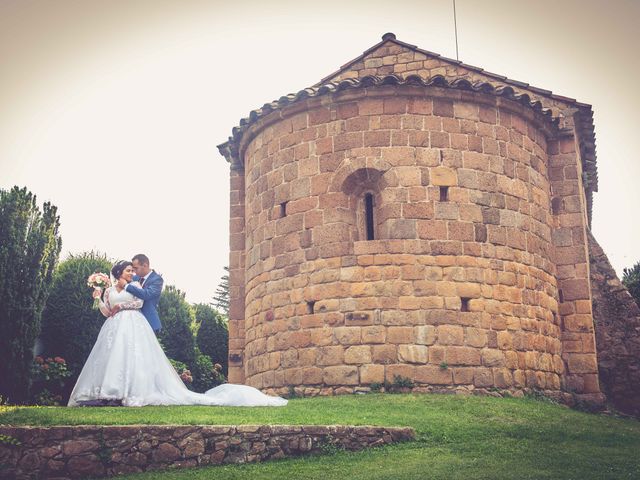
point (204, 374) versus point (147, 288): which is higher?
point (147, 288)

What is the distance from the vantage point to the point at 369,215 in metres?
13.4

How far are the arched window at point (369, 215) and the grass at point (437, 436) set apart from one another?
2.95m

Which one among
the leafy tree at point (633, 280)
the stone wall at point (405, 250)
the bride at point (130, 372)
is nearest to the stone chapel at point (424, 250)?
the stone wall at point (405, 250)

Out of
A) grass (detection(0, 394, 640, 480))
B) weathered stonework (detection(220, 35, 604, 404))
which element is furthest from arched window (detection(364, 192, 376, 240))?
grass (detection(0, 394, 640, 480))

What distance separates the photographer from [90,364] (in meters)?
10.5

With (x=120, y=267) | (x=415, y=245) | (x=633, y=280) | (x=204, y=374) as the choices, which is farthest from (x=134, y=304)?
(x=633, y=280)

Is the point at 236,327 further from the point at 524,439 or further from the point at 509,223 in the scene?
the point at 524,439

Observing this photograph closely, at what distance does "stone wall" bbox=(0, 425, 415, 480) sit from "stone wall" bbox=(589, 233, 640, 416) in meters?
7.86

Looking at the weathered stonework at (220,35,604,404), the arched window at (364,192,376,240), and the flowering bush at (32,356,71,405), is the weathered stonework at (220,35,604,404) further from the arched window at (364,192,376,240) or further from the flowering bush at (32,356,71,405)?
the flowering bush at (32,356,71,405)

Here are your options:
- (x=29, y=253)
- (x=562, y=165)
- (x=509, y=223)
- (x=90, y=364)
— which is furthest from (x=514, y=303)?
(x=29, y=253)

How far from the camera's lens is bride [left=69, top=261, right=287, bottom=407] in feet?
33.6

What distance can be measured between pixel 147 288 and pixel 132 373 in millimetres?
1269

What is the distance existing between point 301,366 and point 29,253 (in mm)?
7910

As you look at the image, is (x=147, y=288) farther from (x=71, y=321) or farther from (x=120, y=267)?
(x=71, y=321)
